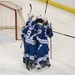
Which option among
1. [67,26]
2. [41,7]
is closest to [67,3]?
[41,7]

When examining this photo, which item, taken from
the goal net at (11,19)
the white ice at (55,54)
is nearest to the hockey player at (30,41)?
the white ice at (55,54)

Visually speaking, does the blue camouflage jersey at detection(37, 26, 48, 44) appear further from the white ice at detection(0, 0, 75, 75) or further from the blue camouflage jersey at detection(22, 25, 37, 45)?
the white ice at detection(0, 0, 75, 75)

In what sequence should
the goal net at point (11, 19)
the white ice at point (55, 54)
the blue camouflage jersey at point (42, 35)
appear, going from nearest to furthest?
the blue camouflage jersey at point (42, 35) < the white ice at point (55, 54) < the goal net at point (11, 19)

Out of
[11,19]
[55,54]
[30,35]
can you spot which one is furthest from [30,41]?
[11,19]

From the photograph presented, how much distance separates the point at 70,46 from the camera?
3.68m

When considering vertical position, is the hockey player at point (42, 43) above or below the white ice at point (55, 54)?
above

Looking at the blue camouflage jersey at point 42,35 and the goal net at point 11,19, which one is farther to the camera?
the goal net at point 11,19

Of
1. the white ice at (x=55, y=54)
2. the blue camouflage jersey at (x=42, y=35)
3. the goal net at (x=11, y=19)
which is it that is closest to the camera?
the blue camouflage jersey at (x=42, y=35)

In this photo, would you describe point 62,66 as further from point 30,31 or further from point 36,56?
point 30,31

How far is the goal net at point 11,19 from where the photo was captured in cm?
377

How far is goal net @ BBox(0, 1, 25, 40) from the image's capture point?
3770 millimetres

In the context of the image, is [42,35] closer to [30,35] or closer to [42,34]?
[42,34]

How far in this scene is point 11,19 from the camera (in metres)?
4.01

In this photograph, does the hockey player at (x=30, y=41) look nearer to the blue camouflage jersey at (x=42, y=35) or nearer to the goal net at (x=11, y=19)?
the blue camouflage jersey at (x=42, y=35)
